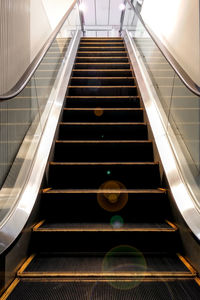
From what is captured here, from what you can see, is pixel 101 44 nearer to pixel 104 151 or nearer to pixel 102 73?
pixel 102 73

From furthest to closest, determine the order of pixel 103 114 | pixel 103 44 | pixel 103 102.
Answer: pixel 103 44
pixel 103 102
pixel 103 114

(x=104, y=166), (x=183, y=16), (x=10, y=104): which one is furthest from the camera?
(x=183, y=16)

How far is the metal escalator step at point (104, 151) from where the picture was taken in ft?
9.45

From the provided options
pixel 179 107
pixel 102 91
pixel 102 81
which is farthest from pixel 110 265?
pixel 102 81

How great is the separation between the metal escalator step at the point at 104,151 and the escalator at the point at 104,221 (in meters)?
0.01

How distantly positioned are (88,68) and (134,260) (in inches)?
154

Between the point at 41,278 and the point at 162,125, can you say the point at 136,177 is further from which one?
the point at 41,278

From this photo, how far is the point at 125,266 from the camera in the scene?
1.72m

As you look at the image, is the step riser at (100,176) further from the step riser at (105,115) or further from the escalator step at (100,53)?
the escalator step at (100,53)

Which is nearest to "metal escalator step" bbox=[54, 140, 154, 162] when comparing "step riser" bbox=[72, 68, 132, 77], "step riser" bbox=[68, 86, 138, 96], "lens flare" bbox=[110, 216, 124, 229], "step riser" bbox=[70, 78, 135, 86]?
"lens flare" bbox=[110, 216, 124, 229]

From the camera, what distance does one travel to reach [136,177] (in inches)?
103

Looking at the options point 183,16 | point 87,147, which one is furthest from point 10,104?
point 183,16

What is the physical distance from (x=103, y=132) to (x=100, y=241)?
1529mm

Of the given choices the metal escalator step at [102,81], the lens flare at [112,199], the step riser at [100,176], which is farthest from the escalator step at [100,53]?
the lens flare at [112,199]
